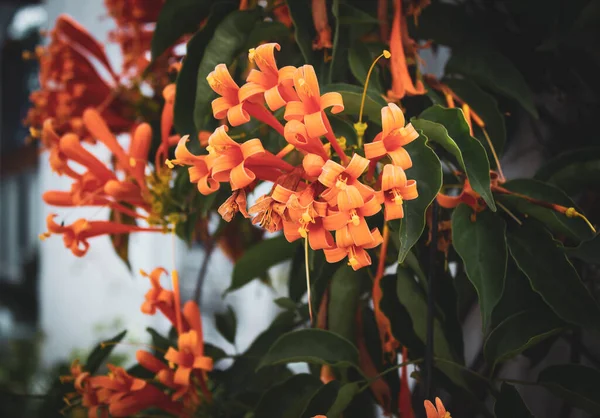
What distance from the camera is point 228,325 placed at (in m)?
0.54

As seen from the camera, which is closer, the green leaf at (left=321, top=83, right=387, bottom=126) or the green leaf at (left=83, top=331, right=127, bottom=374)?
the green leaf at (left=321, top=83, right=387, bottom=126)

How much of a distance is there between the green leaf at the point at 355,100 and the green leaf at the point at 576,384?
19 centimetres

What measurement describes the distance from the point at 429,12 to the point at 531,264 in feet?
0.67

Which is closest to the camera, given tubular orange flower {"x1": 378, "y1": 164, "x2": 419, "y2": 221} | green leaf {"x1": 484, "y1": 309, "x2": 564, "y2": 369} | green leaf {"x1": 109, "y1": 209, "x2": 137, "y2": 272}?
tubular orange flower {"x1": 378, "y1": 164, "x2": 419, "y2": 221}

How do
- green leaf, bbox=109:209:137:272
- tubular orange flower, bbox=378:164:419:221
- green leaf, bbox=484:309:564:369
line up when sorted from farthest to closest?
green leaf, bbox=109:209:137:272, green leaf, bbox=484:309:564:369, tubular orange flower, bbox=378:164:419:221

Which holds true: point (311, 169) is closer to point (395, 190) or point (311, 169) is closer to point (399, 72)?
point (395, 190)

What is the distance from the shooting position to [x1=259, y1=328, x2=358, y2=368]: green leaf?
357 mm

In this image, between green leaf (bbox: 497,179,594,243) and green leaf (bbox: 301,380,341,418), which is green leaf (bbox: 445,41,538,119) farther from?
green leaf (bbox: 301,380,341,418)

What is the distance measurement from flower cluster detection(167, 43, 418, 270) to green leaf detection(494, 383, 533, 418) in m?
0.13

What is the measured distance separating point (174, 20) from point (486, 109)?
221 mm

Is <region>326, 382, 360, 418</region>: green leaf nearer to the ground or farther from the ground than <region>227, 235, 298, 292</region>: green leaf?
nearer to the ground

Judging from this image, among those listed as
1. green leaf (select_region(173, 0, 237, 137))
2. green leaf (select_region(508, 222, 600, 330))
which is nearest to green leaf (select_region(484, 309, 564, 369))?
green leaf (select_region(508, 222, 600, 330))

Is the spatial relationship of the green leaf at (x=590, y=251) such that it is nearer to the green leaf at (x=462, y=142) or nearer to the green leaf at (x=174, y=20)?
the green leaf at (x=462, y=142)

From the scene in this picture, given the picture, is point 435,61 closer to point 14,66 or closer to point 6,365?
point 6,365
